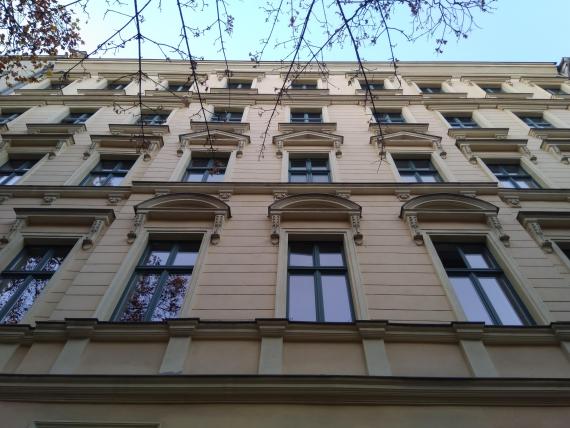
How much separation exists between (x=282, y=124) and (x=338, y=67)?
1044cm

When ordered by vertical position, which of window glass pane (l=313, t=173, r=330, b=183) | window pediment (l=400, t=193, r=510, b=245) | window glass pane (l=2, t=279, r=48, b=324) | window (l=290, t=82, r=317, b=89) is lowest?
window glass pane (l=2, t=279, r=48, b=324)

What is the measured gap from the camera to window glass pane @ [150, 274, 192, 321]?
7.80 meters

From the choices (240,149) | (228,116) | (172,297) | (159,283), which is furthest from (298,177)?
(228,116)

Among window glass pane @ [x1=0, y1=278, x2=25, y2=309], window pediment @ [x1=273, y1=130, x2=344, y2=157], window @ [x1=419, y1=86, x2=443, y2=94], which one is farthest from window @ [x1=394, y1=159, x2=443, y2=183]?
window glass pane @ [x1=0, y1=278, x2=25, y2=309]

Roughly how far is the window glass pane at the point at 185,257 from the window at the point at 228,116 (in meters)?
9.17

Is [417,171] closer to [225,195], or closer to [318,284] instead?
[225,195]

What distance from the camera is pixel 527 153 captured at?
45.8 ft

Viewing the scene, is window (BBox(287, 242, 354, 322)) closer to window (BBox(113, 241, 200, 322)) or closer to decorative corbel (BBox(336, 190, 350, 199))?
decorative corbel (BBox(336, 190, 350, 199))

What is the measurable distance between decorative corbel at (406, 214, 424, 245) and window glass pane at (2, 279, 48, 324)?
8218 mm

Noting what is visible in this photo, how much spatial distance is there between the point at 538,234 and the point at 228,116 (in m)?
12.8

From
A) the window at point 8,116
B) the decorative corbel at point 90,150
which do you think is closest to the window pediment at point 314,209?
the decorative corbel at point 90,150

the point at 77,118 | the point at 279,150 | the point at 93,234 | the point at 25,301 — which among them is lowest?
the point at 25,301

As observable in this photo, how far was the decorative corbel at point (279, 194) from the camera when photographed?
440 inches

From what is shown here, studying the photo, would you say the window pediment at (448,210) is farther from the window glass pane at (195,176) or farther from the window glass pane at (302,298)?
the window glass pane at (195,176)
